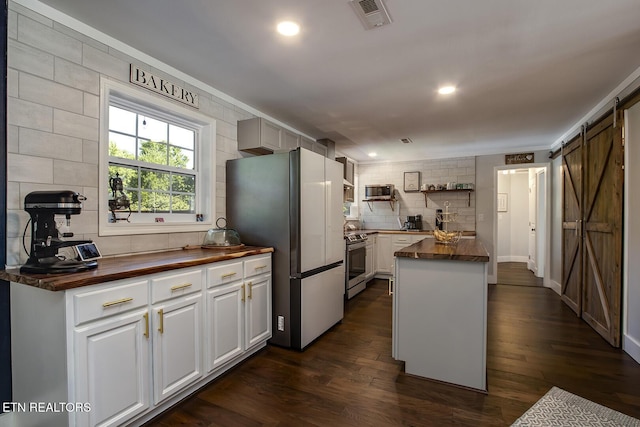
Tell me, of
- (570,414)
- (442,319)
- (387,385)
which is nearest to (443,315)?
(442,319)

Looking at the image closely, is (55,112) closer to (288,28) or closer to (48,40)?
(48,40)

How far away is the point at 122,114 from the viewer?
237 cm

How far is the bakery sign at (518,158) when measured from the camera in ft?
17.3

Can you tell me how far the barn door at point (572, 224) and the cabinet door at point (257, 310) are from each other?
3688 mm

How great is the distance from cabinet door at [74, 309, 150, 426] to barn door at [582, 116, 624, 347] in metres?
3.82

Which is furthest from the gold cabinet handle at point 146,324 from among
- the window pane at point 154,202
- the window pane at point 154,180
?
the window pane at point 154,180

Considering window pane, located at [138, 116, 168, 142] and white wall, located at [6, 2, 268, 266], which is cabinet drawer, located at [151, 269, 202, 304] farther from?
window pane, located at [138, 116, 168, 142]

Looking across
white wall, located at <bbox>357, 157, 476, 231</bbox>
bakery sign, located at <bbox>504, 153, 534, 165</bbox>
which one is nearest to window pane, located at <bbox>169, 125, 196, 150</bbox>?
white wall, located at <bbox>357, 157, 476, 231</bbox>

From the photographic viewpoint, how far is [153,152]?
2609mm

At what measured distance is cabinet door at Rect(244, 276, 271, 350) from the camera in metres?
2.51

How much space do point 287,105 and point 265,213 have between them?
131 cm

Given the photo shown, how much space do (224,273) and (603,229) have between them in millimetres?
3647

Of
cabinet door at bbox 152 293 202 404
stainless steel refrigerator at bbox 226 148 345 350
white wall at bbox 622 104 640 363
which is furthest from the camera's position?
stainless steel refrigerator at bbox 226 148 345 350

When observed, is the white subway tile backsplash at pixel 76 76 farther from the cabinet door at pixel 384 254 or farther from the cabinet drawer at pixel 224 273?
the cabinet door at pixel 384 254
